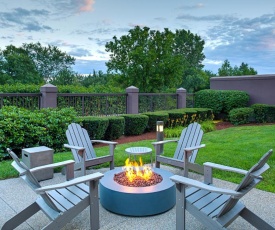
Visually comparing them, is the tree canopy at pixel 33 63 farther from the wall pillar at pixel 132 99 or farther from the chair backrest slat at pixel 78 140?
the chair backrest slat at pixel 78 140

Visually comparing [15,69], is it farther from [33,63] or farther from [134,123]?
[134,123]

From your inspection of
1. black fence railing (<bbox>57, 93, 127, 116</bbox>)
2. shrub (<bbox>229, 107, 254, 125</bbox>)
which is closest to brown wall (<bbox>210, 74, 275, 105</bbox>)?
shrub (<bbox>229, 107, 254, 125</bbox>)

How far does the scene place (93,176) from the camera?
8.64ft

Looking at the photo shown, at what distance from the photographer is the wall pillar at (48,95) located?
26.0 ft

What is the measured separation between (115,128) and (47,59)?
26938 mm

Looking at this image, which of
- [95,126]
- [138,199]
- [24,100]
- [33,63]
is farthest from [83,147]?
[33,63]

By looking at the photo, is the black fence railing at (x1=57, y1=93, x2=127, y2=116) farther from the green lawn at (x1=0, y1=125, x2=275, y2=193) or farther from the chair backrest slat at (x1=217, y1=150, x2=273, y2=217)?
the chair backrest slat at (x1=217, y1=150, x2=273, y2=217)

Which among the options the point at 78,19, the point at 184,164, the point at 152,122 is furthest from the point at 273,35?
the point at 184,164

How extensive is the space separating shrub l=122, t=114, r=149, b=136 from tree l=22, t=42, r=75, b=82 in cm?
2399

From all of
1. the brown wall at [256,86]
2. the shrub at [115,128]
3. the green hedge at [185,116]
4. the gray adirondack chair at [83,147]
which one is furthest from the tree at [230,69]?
the gray adirondack chair at [83,147]

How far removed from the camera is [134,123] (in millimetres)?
8742

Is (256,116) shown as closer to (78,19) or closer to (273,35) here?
(273,35)

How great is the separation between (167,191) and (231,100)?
10324 millimetres

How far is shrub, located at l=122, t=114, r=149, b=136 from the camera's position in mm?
8711
